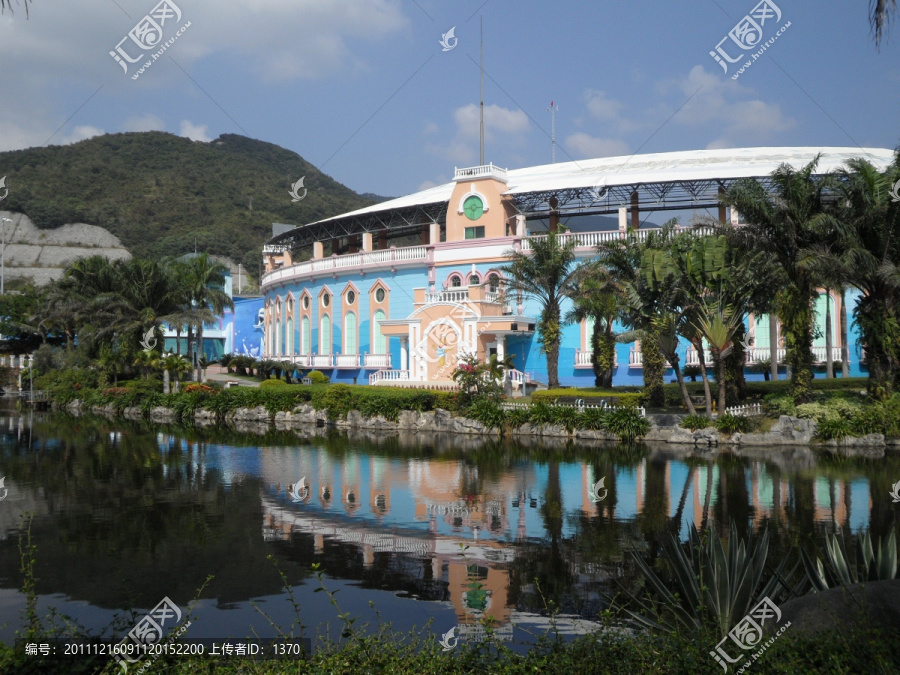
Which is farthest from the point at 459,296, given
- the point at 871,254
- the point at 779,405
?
the point at 871,254

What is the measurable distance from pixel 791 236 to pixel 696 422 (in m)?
6.10

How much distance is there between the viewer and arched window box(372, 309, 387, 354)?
42.3 m

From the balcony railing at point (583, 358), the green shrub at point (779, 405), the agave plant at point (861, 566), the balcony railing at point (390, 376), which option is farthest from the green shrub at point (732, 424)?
the agave plant at point (861, 566)

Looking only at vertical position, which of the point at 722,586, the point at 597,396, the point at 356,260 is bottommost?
the point at 722,586

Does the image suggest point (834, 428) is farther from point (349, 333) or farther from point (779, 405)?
point (349, 333)

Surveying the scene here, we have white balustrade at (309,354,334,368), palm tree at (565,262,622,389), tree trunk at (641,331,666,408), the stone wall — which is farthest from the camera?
the stone wall

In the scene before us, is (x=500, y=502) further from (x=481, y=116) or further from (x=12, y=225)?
(x=12, y=225)

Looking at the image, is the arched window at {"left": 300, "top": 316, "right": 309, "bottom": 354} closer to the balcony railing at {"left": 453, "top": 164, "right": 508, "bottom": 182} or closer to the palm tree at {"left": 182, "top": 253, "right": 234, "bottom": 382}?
the palm tree at {"left": 182, "top": 253, "right": 234, "bottom": 382}

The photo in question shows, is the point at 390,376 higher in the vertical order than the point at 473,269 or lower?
lower

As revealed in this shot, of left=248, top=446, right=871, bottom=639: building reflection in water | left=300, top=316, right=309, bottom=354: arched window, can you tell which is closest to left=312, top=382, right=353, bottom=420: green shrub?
left=248, top=446, right=871, bottom=639: building reflection in water

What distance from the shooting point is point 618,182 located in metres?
35.6

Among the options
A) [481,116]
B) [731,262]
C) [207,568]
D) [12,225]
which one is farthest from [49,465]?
[12,225]

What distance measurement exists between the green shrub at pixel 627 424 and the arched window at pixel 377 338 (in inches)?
794

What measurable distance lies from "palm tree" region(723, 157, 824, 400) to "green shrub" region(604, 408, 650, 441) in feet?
15.2
